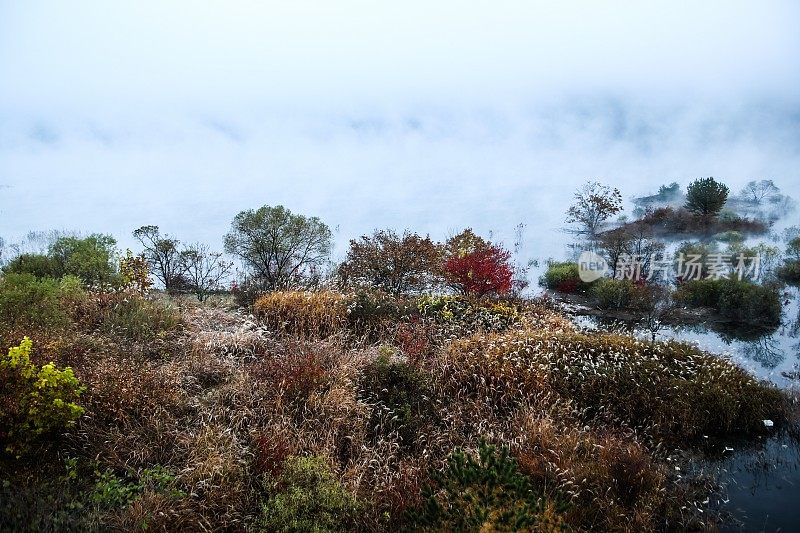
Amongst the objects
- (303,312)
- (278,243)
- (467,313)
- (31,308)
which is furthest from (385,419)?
(278,243)

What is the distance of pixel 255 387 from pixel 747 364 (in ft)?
28.4

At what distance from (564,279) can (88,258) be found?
13286 mm

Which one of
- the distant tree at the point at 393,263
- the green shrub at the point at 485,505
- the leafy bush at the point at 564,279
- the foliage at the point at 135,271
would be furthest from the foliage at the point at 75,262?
the leafy bush at the point at 564,279

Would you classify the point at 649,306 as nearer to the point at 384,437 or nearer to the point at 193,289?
the point at 384,437

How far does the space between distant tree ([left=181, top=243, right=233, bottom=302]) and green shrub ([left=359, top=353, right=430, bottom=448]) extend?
7949mm

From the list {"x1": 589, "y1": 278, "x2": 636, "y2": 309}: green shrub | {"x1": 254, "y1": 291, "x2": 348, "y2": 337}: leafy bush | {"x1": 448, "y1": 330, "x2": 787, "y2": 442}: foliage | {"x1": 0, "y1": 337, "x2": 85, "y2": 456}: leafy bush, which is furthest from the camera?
{"x1": 589, "y1": 278, "x2": 636, "y2": 309}: green shrub

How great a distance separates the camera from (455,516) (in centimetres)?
402

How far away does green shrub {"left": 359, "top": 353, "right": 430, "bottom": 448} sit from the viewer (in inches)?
254

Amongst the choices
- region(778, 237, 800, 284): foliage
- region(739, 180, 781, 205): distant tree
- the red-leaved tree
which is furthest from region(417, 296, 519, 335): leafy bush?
region(739, 180, 781, 205): distant tree

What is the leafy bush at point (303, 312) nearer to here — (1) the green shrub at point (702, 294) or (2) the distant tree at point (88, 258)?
(2) the distant tree at point (88, 258)

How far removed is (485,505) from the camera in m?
3.83

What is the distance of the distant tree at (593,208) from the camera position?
2055 cm

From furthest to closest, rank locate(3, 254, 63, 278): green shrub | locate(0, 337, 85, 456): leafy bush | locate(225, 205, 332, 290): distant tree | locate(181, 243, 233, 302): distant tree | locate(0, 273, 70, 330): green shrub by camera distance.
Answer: locate(181, 243, 233, 302): distant tree
locate(225, 205, 332, 290): distant tree
locate(3, 254, 63, 278): green shrub
locate(0, 273, 70, 330): green shrub
locate(0, 337, 85, 456): leafy bush

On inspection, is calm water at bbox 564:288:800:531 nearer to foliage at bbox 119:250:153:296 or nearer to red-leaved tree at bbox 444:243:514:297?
red-leaved tree at bbox 444:243:514:297
